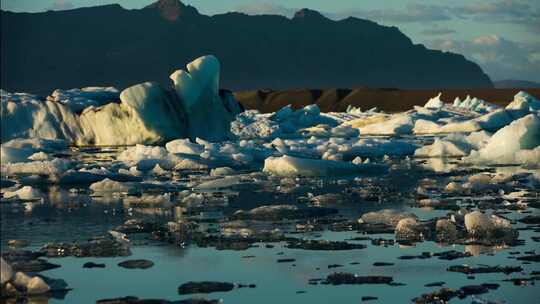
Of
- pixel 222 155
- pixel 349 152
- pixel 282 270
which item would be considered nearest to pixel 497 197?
pixel 282 270

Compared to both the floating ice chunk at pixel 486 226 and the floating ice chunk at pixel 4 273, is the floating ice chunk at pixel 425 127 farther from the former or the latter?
the floating ice chunk at pixel 4 273

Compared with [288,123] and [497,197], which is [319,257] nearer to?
[497,197]

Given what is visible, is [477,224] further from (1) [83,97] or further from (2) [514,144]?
(1) [83,97]

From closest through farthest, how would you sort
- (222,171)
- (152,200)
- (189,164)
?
(152,200)
(222,171)
(189,164)

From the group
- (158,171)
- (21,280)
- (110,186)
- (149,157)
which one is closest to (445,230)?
(21,280)

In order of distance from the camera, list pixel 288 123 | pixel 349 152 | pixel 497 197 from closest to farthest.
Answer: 1. pixel 497 197
2. pixel 349 152
3. pixel 288 123

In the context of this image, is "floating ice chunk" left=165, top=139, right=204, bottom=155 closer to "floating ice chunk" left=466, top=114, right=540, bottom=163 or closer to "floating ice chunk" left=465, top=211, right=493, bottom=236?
"floating ice chunk" left=466, top=114, right=540, bottom=163

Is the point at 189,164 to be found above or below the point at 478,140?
below
